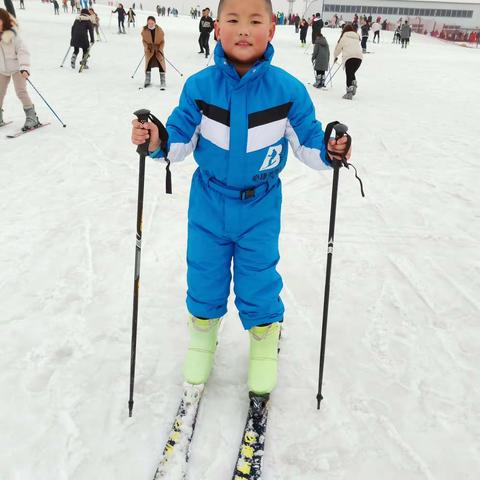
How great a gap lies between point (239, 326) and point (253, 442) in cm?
91

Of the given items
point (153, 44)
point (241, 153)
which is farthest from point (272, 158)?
point (153, 44)

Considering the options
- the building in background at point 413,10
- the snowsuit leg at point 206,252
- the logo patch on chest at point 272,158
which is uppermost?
the building in background at point 413,10

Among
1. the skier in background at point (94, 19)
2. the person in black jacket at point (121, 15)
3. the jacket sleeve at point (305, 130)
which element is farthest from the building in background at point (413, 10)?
the jacket sleeve at point (305, 130)

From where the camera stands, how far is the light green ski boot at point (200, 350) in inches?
87.3

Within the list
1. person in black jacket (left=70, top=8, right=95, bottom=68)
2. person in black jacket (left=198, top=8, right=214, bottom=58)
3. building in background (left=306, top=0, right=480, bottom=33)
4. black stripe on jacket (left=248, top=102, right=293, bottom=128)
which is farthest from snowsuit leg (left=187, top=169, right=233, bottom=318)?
building in background (left=306, top=0, right=480, bottom=33)

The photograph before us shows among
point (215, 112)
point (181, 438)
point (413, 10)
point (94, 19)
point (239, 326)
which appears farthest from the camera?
point (413, 10)

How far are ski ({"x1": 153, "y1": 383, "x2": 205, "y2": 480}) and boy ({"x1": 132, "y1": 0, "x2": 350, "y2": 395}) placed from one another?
0.08 m

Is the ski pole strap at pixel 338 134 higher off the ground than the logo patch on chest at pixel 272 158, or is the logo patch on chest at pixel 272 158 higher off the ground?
the ski pole strap at pixel 338 134

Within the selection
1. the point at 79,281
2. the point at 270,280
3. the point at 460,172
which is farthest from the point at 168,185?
the point at 460,172

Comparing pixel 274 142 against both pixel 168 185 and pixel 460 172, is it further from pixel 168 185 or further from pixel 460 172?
pixel 460 172

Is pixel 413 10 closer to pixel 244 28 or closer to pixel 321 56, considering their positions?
pixel 321 56

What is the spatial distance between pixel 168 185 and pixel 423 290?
7.17ft

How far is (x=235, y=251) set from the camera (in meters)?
2.08

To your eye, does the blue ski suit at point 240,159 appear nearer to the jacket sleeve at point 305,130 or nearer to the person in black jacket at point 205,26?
the jacket sleeve at point 305,130
